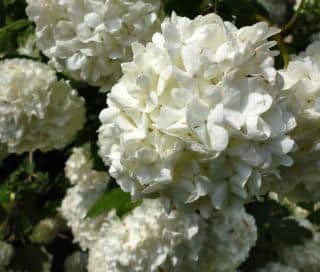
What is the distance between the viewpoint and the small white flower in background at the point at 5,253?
3.14 metres

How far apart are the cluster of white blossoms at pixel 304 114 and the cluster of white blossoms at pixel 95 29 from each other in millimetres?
472

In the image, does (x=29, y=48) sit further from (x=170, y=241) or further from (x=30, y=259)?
(x=170, y=241)

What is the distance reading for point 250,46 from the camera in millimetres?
1389

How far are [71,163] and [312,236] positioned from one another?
3.60ft

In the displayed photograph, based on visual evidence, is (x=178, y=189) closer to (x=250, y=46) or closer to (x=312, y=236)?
(x=250, y=46)

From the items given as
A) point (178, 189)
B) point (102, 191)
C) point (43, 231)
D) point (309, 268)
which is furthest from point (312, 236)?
point (178, 189)

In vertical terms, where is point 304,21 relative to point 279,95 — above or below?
below

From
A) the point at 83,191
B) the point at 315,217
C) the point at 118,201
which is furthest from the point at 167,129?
the point at 315,217

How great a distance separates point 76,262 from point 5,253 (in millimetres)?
410

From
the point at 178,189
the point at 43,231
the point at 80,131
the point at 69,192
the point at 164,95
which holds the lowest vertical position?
the point at 43,231

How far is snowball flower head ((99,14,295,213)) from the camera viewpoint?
1335mm

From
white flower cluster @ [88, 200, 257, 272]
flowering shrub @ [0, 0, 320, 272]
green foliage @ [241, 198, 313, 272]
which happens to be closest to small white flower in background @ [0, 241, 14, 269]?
flowering shrub @ [0, 0, 320, 272]

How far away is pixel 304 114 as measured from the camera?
1.45m

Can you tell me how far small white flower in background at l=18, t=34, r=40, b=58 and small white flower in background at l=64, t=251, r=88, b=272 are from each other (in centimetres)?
113
